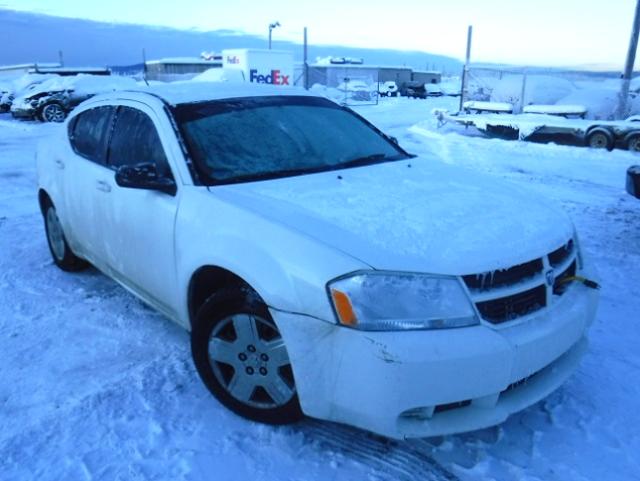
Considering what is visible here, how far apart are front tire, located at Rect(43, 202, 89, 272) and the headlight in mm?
3308

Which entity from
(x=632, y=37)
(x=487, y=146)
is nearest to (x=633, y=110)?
(x=632, y=37)

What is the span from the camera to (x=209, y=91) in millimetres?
3656

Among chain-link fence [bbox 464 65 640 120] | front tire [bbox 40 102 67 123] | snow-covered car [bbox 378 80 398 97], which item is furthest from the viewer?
snow-covered car [bbox 378 80 398 97]

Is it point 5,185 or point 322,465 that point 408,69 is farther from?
point 322,465

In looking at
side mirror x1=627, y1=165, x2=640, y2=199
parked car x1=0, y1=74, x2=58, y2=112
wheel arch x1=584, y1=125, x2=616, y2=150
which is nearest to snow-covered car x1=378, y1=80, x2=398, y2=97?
parked car x1=0, y1=74, x2=58, y2=112

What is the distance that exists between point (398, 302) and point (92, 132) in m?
2.96

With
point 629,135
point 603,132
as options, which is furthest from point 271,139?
point 603,132

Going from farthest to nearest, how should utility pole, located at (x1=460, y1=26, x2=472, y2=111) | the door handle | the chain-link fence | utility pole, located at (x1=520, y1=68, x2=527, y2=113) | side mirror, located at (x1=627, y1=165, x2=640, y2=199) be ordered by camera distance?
utility pole, located at (x1=460, y1=26, x2=472, y2=111) < utility pole, located at (x1=520, y1=68, x2=527, y2=113) < the chain-link fence < side mirror, located at (x1=627, y1=165, x2=640, y2=199) < the door handle

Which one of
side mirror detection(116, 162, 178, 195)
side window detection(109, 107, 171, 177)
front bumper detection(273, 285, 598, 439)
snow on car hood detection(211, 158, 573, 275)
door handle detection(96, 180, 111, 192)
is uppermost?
side window detection(109, 107, 171, 177)

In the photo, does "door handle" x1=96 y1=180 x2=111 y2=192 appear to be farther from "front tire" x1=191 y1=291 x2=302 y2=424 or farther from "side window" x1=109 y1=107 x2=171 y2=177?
"front tire" x1=191 y1=291 x2=302 y2=424

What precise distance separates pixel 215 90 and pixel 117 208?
3.36 feet

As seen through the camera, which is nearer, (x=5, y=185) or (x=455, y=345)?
(x=455, y=345)

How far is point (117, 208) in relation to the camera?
11.4 ft

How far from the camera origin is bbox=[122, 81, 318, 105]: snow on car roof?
11.4 ft
